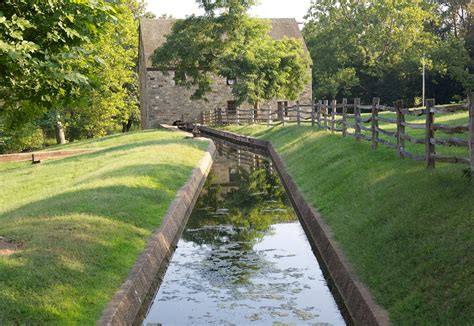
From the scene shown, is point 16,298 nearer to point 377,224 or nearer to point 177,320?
point 177,320

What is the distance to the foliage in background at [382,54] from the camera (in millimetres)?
55500

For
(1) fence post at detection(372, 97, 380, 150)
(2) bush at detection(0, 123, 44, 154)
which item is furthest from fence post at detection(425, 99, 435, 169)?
(2) bush at detection(0, 123, 44, 154)

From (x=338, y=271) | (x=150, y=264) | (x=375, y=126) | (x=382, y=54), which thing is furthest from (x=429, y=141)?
(x=382, y=54)

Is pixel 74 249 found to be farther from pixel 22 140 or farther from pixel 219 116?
pixel 219 116

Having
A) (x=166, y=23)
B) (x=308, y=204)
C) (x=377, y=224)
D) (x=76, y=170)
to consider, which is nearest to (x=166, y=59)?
(x=166, y=23)

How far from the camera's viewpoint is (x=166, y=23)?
5803cm

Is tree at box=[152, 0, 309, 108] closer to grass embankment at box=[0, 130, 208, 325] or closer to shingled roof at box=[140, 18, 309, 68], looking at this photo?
shingled roof at box=[140, 18, 309, 68]

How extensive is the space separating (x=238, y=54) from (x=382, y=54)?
22.8 m

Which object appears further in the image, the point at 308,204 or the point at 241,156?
the point at 241,156

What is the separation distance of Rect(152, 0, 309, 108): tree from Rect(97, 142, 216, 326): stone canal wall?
24257 millimetres

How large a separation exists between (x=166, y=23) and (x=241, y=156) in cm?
3280

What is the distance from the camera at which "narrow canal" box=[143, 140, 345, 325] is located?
8.43 m

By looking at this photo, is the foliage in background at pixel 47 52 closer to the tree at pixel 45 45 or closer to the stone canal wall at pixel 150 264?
the tree at pixel 45 45

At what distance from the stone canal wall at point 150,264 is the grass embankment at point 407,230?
3010mm
